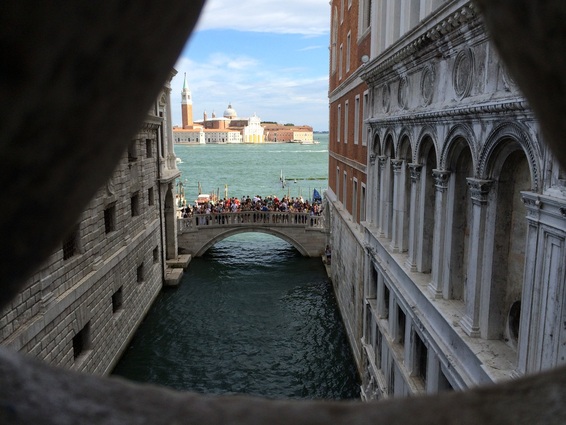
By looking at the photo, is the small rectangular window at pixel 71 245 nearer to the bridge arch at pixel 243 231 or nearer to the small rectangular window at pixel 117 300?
the small rectangular window at pixel 117 300

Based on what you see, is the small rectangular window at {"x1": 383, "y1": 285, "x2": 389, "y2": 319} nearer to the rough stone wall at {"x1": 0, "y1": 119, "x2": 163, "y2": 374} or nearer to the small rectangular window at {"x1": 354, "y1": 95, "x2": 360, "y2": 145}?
the small rectangular window at {"x1": 354, "y1": 95, "x2": 360, "y2": 145}

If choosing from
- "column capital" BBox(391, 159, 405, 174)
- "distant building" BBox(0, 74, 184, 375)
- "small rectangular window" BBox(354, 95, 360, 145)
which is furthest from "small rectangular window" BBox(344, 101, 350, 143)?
"column capital" BBox(391, 159, 405, 174)

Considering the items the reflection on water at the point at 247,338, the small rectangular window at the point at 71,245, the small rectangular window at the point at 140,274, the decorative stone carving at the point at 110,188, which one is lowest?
the reflection on water at the point at 247,338

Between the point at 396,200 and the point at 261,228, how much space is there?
1947cm

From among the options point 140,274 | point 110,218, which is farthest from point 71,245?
point 140,274

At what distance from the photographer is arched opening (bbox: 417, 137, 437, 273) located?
912 cm

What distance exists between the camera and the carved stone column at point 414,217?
952 centimetres

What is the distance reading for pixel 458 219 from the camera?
7.87 metres

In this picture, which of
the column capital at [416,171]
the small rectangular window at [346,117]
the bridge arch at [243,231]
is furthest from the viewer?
the bridge arch at [243,231]

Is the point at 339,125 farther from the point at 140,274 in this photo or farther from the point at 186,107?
the point at 186,107

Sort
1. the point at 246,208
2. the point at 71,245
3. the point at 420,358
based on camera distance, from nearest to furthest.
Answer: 1. the point at 420,358
2. the point at 71,245
3. the point at 246,208

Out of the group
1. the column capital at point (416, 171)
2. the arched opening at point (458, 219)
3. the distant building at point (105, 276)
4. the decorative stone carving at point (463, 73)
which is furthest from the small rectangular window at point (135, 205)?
the decorative stone carving at point (463, 73)

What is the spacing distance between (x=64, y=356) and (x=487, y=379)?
961 cm

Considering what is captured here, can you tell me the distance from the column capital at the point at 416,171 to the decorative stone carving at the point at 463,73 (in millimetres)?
2152
